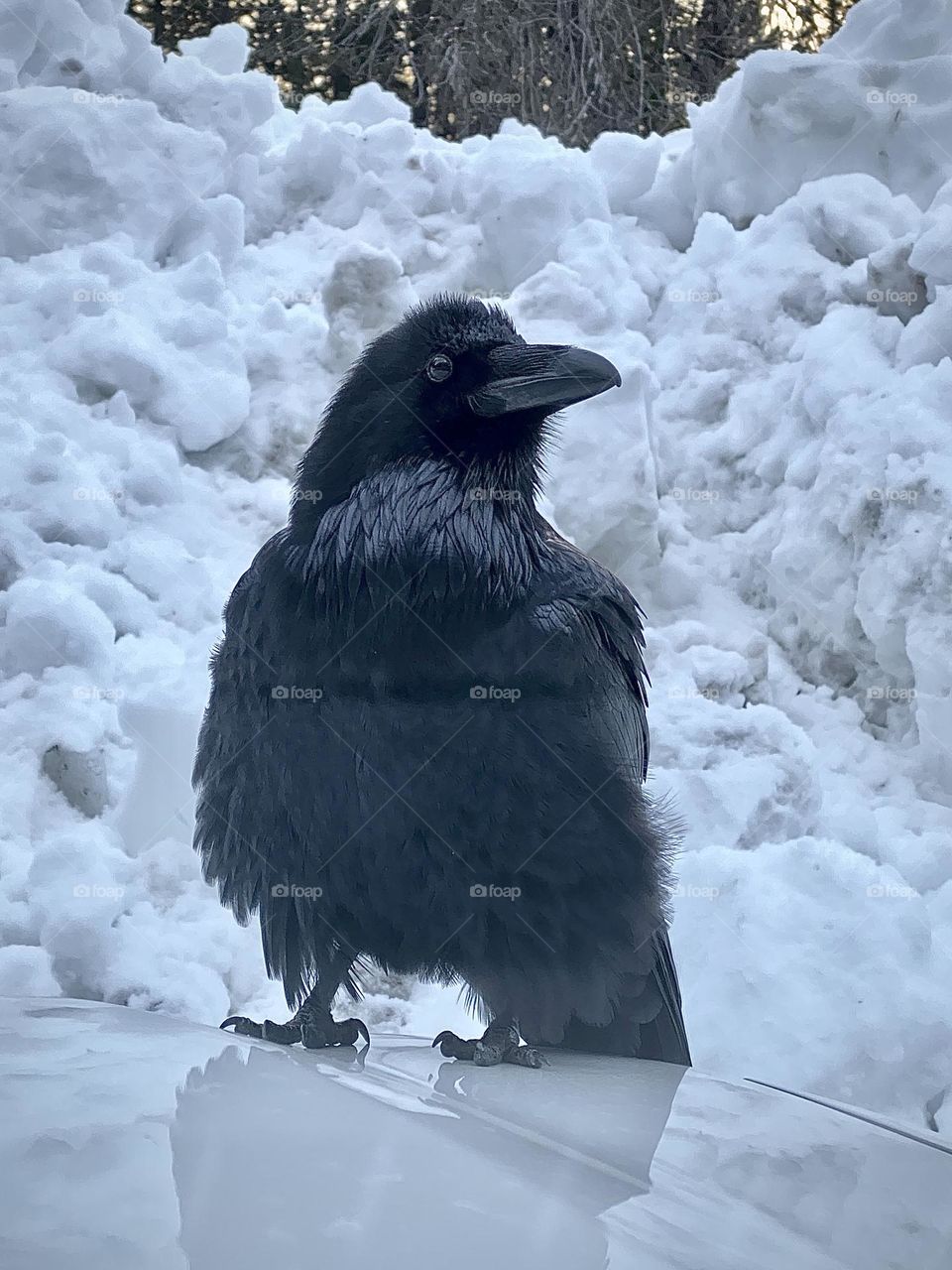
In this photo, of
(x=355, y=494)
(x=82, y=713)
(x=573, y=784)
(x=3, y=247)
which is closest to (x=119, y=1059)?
(x=573, y=784)

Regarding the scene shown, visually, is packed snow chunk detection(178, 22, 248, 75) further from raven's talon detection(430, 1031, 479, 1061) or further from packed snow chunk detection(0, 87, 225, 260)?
raven's talon detection(430, 1031, 479, 1061)

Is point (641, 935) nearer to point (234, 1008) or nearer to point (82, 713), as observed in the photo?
point (234, 1008)

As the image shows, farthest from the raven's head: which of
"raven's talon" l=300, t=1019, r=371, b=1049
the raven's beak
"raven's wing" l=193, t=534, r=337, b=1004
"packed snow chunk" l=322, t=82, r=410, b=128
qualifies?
"packed snow chunk" l=322, t=82, r=410, b=128

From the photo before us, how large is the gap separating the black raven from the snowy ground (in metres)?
0.64

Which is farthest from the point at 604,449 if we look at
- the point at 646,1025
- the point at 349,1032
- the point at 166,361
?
the point at 349,1032

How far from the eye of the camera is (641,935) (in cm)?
198

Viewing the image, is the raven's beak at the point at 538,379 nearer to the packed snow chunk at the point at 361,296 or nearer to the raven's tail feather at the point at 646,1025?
the raven's tail feather at the point at 646,1025

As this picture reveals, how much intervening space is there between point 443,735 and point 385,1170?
39.1 inches

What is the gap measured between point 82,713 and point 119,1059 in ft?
6.37

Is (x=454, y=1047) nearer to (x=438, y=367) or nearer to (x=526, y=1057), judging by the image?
(x=526, y=1057)

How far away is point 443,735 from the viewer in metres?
1.87

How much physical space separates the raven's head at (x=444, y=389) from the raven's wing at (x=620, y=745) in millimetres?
247

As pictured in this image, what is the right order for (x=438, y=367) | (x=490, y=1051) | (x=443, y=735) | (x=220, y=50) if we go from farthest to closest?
(x=220, y=50) < (x=438, y=367) < (x=443, y=735) < (x=490, y=1051)

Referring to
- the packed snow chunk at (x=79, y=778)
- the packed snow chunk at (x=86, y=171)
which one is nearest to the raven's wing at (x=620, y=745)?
the packed snow chunk at (x=79, y=778)
